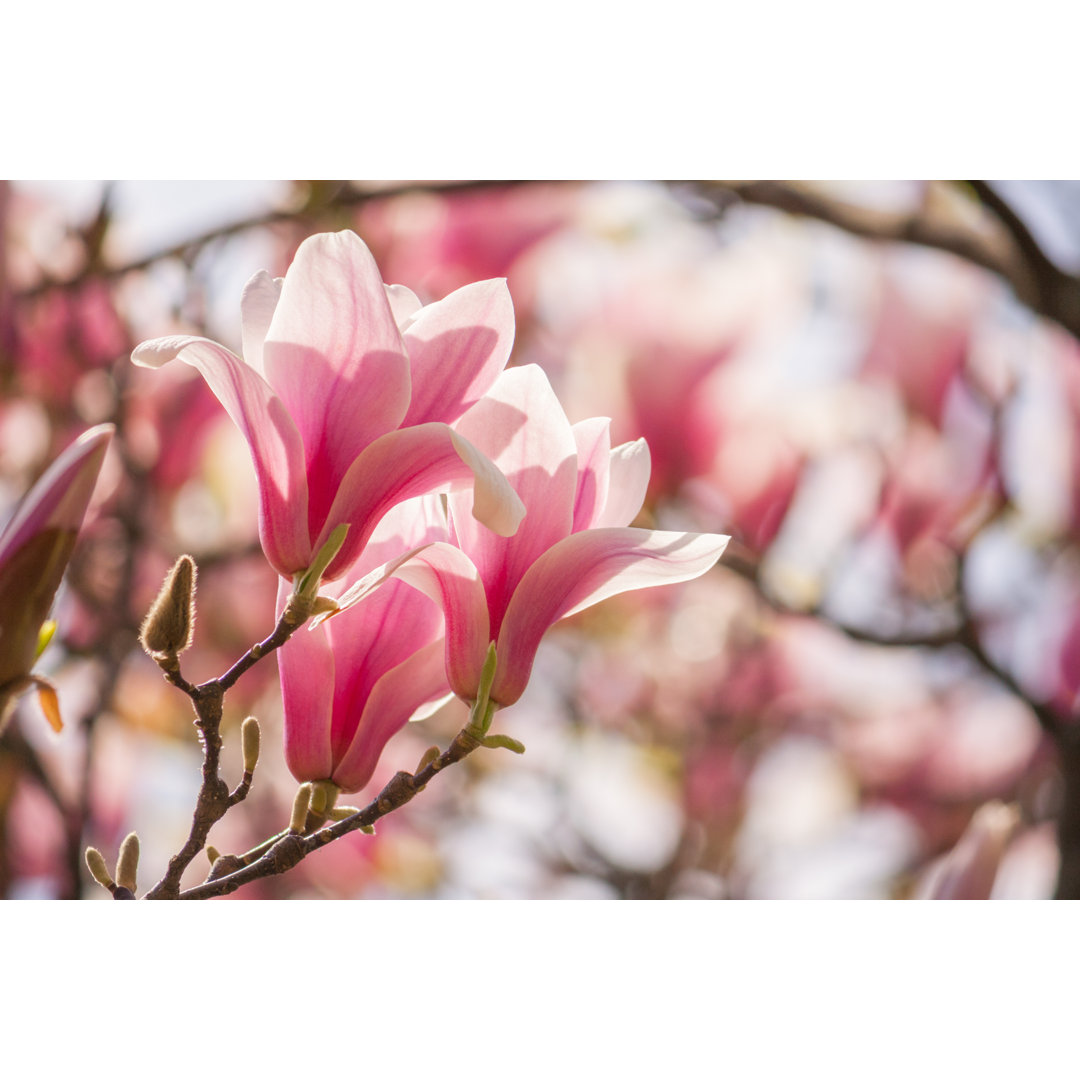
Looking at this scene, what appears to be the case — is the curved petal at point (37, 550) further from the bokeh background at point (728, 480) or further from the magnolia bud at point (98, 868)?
the bokeh background at point (728, 480)

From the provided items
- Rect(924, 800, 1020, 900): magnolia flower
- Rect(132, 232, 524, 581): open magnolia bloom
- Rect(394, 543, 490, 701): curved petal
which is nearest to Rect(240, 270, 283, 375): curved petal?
Rect(132, 232, 524, 581): open magnolia bloom

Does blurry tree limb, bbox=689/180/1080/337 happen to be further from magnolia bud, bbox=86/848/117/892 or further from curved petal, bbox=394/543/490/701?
magnolia bud, bbox=86/848/117/892

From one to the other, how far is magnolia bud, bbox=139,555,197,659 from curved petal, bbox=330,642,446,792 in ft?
0.33

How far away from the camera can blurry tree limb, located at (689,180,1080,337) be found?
3.35ft

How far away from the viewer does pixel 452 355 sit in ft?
1.48

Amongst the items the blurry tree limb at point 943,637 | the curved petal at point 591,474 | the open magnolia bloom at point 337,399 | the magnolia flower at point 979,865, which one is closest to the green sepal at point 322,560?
the open magnolia bloom at point 337,399

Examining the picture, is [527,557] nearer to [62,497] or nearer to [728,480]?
[62,497]

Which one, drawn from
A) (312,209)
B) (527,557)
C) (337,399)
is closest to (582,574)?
(527,557)

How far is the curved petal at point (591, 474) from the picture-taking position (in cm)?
48
